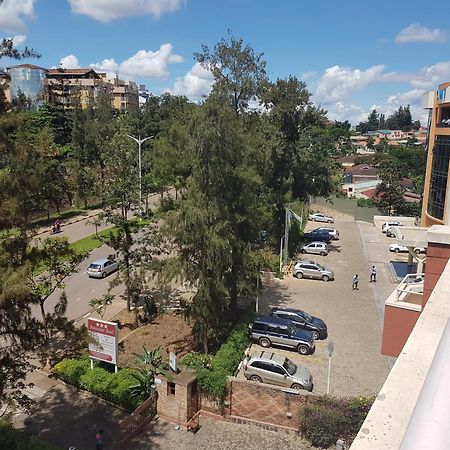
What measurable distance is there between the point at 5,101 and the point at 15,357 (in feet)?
18.7

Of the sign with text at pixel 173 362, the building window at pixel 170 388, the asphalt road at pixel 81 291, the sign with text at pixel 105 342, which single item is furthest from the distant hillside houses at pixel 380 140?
the building window at pixel 170 388

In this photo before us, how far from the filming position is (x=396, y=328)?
9.54 meters

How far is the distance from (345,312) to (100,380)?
41.9ft

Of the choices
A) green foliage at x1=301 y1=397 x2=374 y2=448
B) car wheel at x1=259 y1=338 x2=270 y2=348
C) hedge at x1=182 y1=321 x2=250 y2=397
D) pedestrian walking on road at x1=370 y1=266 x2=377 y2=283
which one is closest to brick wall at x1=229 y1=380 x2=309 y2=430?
green foliage at x1=301 y1=397 x2=374 y2=448

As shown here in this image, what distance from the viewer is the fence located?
13.4 metres

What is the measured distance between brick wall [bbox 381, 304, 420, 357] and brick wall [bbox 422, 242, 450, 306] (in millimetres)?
1625

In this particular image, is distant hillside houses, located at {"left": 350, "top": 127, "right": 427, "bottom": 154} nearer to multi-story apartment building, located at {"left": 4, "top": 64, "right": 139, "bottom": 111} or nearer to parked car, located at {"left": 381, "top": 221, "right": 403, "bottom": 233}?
multi-story apartment building, located at {"left": 4, "top": 64, "right": 139, "bottom": 111}

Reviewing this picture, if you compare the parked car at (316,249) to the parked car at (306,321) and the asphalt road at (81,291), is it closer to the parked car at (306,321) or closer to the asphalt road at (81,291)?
the parked car at (306,321)

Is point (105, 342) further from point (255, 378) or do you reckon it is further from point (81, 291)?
point (81, 291)

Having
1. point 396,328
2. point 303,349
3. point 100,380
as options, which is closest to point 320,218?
point 303,349

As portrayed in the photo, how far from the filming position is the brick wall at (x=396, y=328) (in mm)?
9312

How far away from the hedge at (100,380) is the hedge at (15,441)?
3156 mm

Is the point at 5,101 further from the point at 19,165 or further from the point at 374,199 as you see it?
the point at 374,199

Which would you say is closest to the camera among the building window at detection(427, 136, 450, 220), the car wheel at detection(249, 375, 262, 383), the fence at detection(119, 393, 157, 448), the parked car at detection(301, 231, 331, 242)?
the fence at detection(119, 393, 157, 448)
